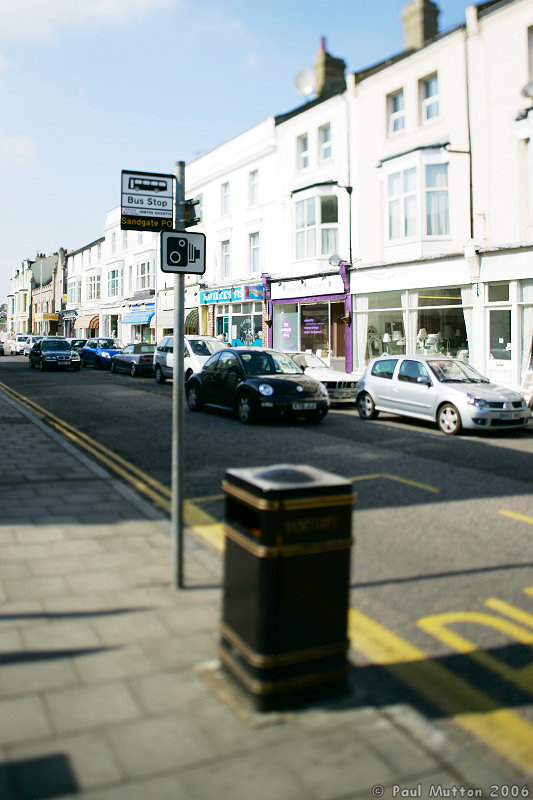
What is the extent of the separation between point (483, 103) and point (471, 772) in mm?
21539

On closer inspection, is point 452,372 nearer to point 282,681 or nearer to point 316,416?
point 316,416

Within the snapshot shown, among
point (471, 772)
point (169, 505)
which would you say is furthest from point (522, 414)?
point (471, 772)

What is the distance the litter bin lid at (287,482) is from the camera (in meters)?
3.28

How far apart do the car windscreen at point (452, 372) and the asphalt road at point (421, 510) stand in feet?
3.82

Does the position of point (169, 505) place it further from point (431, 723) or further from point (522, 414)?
point (522, 414)

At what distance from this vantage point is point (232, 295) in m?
34.2

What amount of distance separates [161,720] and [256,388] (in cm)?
1105

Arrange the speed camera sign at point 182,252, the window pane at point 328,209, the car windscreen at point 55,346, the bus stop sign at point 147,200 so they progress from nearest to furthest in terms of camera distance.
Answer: the speed camera sign at point 182,252 < the bus stop sign at point 147,200 < the window pane at point 328,209 < the car windscreen at point 55,346

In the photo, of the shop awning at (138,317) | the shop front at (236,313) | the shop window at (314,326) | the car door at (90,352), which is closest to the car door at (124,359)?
the shop front at (236,313)

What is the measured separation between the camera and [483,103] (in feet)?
68.0

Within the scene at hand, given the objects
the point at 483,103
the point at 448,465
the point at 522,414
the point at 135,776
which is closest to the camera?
the point at 135,776

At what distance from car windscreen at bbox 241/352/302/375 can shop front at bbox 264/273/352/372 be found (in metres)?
11.4

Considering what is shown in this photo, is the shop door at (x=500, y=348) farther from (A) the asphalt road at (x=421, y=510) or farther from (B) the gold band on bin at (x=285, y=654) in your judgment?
(B) the gold band on bin at (x=285, y=654)

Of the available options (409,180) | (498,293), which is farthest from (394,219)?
(498,293)
